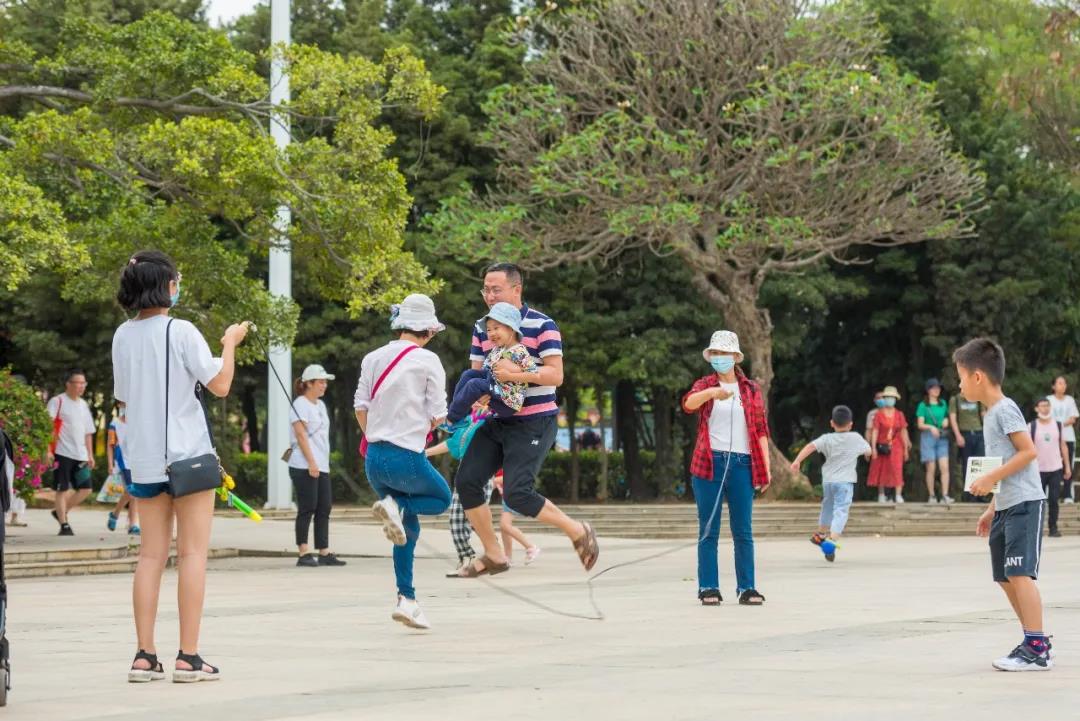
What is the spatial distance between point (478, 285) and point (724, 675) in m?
24.7

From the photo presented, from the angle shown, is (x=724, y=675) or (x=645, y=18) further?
(x=645, y=18)

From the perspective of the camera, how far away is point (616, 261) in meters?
32.8

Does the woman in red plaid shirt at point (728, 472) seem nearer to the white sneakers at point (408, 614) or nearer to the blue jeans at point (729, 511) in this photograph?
the blue jeans at point (729, 511)

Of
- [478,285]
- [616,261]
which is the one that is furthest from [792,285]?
[478,285]

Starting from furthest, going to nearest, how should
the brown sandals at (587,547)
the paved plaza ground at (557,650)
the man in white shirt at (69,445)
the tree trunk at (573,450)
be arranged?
the tree trunk at (573,450), the man in white shirt at (69,445), the brown sandals at (587,547), the paved plaza ground at (557,650)

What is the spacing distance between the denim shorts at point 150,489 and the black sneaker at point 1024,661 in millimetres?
3731

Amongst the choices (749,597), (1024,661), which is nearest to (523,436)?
(749,597)

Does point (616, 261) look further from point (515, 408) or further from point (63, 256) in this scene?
Answer: point (515, 408)

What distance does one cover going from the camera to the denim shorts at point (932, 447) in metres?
27.0

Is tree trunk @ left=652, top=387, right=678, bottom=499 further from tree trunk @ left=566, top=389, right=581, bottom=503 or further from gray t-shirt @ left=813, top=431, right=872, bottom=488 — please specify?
gray t-shirt @ left=813, top=431, right=872, bottom=488

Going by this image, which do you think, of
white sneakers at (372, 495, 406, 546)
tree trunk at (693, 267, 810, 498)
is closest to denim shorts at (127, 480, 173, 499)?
white sneakers at (372, 495, 406, 546)

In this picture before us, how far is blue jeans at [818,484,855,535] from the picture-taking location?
56.3 ft

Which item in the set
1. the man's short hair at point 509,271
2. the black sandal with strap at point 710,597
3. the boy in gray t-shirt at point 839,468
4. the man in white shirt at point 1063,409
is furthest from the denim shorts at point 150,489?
the man in white shirt at point 1063,409

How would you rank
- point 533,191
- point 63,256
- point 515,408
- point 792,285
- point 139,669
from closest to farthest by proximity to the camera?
point 139,669 → point 515,408 → point 63,256 → point 533,191 → point 792,285
